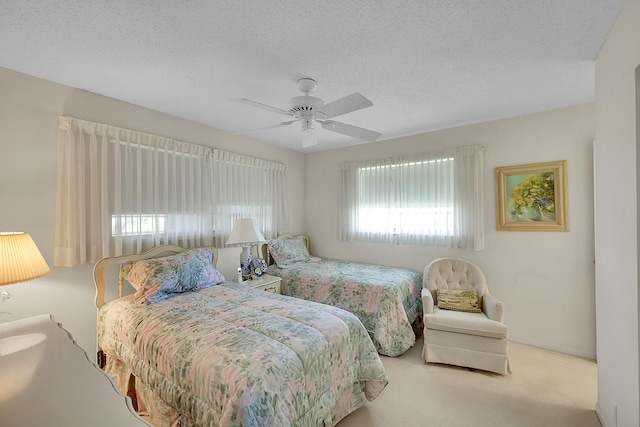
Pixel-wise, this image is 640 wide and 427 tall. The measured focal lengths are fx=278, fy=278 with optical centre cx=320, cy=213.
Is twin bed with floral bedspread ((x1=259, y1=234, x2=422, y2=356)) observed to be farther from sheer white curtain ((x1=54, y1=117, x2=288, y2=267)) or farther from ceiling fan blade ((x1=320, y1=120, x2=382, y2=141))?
ceiling fan blade ((x1=320, y1=120, x2=382, y2=141))

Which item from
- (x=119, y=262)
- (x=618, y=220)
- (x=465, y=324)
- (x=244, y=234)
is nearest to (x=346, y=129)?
(x=244, y=234)

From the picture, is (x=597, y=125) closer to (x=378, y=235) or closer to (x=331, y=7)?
(x=331, y=7)

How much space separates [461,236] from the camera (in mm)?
3469

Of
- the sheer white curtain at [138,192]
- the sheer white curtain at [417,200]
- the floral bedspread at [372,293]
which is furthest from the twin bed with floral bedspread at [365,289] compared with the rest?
the sheer white curtain at [138,192]

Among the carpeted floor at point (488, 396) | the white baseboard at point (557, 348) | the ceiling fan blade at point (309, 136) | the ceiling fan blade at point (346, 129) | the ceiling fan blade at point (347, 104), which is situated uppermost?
the ceiling fan blade at point (347, 104)

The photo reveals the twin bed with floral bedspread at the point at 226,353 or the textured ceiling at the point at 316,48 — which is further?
the textured ceiling at the point at 316,48

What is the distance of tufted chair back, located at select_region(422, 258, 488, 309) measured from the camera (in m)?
3.22

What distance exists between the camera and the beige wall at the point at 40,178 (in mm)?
2141

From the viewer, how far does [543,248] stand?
3053mm

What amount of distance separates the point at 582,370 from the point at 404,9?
3465mm

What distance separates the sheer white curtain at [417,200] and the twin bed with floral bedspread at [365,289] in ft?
1.91

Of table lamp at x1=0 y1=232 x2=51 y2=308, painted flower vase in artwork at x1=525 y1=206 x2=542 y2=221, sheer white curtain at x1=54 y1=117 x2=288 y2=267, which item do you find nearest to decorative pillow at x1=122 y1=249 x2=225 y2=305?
sheer white curtain at x1=54 y1=117 x2=288 y2=267

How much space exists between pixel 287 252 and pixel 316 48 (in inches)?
115

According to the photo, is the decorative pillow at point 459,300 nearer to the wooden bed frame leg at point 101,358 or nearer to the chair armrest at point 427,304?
the chair armrest at point 427,304
